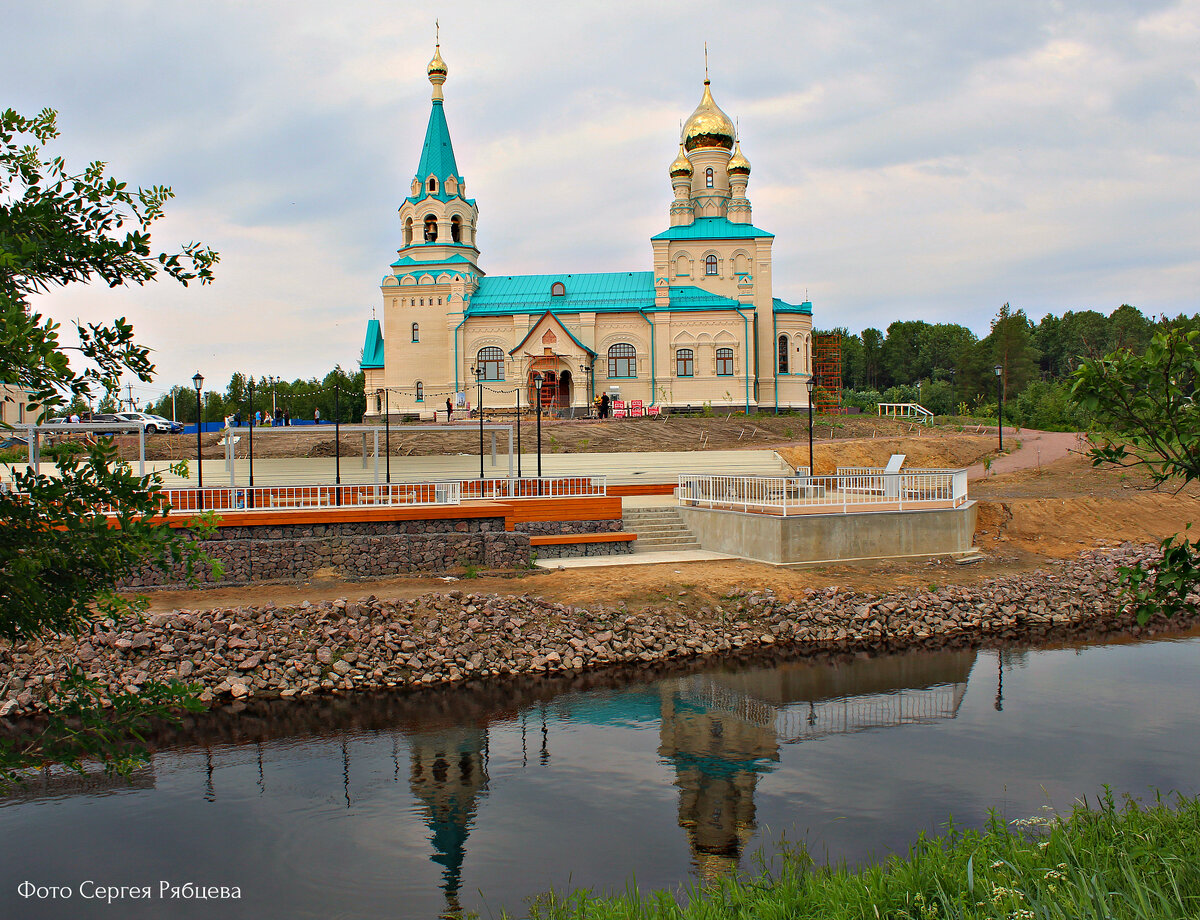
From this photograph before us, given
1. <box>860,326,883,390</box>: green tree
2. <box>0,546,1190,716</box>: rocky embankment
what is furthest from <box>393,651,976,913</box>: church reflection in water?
<box>860,326,883,390</box>: green tree

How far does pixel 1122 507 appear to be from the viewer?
80.9ft

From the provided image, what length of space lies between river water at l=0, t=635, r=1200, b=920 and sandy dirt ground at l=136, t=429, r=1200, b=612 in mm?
3295

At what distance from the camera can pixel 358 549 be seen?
1858cm

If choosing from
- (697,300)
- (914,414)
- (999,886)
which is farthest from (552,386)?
(999,886)

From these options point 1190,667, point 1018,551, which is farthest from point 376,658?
point 1018,551

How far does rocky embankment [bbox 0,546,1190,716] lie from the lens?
1295 cm

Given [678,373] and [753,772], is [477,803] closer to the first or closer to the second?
[753,772]

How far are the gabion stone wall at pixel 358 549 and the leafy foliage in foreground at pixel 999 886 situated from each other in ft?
39.7

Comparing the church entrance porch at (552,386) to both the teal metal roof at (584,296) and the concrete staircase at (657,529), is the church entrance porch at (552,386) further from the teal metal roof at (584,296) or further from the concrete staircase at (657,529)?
the concrete staircase at (657,529)

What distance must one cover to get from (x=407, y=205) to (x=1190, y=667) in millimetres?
40648

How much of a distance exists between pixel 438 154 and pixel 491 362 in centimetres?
1126

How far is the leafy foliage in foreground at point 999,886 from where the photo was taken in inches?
197

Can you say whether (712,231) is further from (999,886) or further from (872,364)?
(872,364)

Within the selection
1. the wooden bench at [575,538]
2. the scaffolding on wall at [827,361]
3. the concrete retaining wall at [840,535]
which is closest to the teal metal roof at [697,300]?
the scaffolding on wall at [827,361]
